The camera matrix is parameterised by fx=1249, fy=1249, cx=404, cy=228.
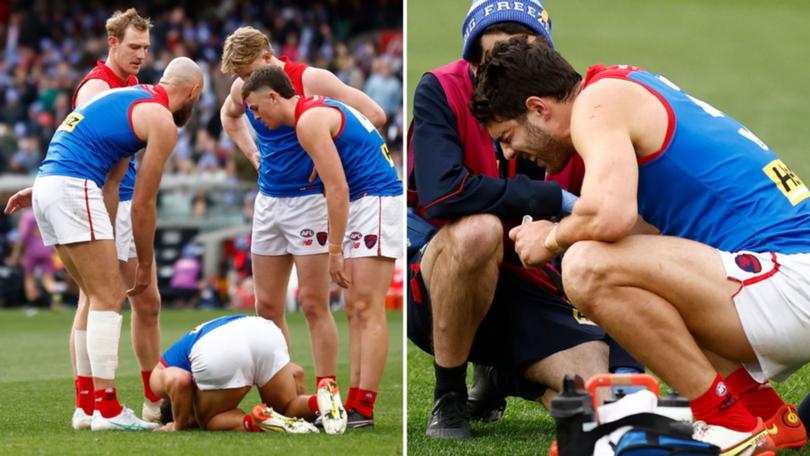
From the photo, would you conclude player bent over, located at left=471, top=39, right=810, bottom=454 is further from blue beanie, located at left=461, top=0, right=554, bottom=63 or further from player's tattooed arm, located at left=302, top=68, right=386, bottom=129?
player's tattooed arm, located at left=302, top=68, right=386, bottom=129

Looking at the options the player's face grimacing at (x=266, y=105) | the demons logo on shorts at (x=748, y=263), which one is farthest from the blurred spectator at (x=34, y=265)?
the demons logo on shorts at (x=748, y=263)

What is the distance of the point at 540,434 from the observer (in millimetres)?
4609

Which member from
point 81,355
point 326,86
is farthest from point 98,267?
point 326,86

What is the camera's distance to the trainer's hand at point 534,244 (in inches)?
153

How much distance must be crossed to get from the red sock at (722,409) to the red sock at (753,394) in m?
0.24

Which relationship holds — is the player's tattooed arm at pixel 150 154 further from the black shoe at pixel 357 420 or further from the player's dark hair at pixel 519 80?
the player's dark hair at pixel 519 80

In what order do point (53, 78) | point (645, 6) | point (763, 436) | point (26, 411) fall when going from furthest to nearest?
point (645, 6), point (53, 78), point (26, 411), point (763, 436)

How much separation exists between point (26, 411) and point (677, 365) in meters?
3.43

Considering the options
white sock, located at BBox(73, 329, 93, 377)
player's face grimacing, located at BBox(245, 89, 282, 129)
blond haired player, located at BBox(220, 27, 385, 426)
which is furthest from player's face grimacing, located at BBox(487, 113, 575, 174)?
white sock, located at BBox(73, 329, 93, 377)

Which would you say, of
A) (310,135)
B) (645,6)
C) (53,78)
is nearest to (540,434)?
(310,135)

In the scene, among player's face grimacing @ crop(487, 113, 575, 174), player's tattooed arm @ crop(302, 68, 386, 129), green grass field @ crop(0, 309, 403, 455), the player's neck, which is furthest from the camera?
the player's neck

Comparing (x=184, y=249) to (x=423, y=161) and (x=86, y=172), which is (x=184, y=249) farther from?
(x=423, y=161)

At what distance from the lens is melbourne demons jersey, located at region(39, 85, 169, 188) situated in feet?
17.4

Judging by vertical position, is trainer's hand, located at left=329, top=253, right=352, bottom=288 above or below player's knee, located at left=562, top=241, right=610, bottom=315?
below
